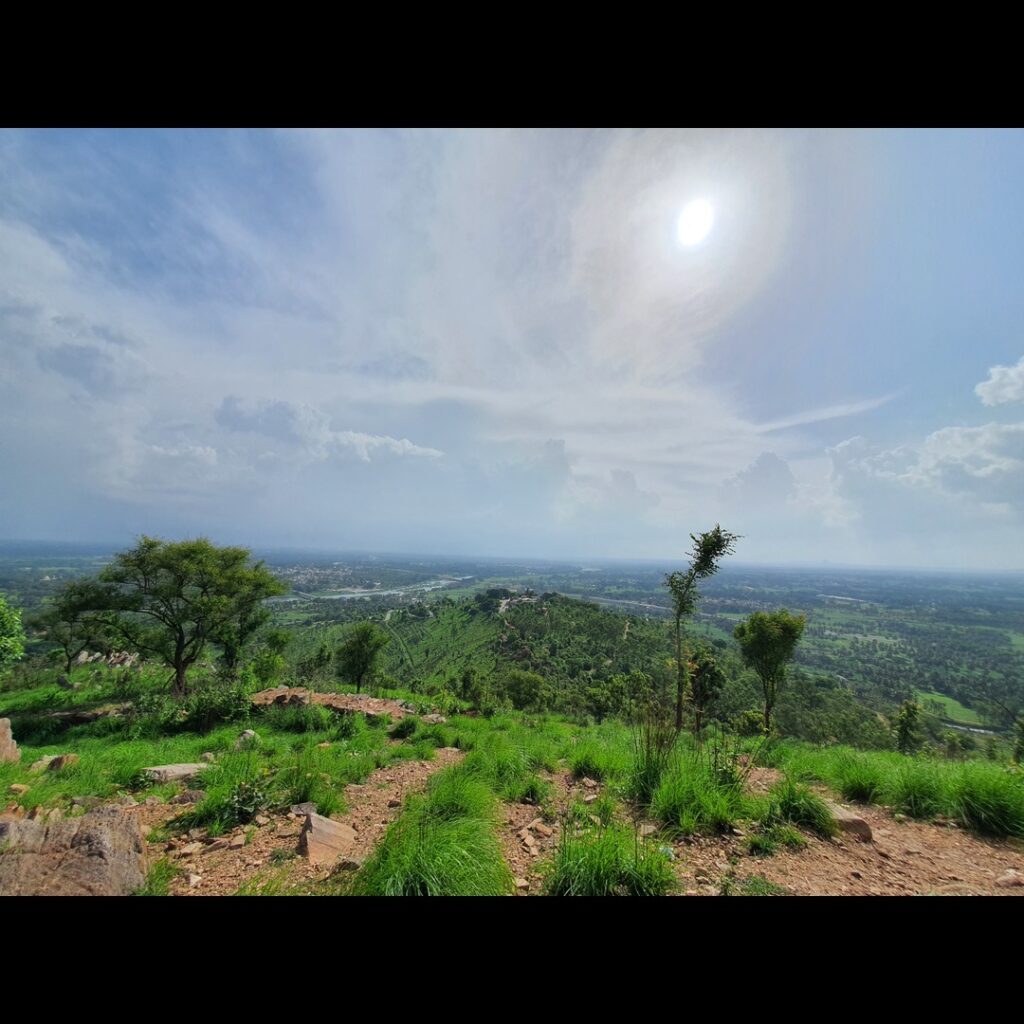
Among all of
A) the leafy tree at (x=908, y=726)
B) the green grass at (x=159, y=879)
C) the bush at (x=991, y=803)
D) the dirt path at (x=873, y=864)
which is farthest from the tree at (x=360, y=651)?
the leafy tree at (x=908, y=726)

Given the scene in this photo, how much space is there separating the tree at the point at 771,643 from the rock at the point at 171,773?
49.6ft

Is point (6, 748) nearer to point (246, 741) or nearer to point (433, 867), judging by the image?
point (246, 741)

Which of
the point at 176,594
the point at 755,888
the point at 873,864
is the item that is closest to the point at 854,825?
the point at 873,864


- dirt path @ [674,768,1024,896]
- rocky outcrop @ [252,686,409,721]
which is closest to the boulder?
rocky outcrop @ [252,686,409,721]

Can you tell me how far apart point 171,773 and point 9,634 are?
10.4m

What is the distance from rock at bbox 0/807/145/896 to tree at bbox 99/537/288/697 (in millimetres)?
Answer: 13687

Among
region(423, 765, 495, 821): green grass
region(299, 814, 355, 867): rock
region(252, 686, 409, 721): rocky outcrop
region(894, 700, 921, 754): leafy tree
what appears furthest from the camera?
region(894, 700, 921, 754): leafy tree

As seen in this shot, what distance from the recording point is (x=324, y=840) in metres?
3.95

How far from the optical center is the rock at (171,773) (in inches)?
226

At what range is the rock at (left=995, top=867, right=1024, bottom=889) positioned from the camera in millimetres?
3096

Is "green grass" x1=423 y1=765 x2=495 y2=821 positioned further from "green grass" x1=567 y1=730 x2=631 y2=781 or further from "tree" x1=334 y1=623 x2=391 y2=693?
"tree" x1=334 y1=623 x2=391 y2=693
